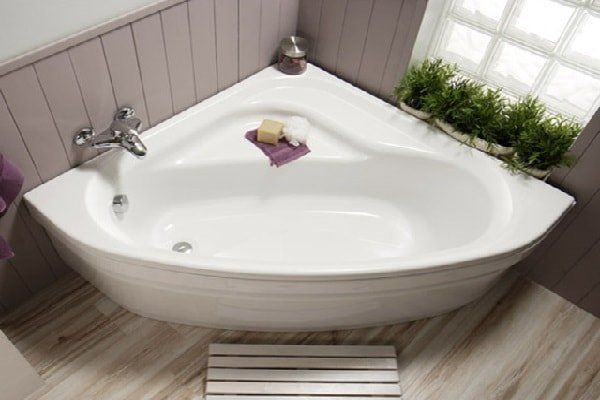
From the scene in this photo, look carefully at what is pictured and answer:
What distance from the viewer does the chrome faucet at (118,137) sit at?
150cm

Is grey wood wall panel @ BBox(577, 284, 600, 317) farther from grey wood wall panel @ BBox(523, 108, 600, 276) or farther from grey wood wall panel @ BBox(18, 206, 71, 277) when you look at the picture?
grey wood wall panel @ BBox(18, 206, 71, 277)

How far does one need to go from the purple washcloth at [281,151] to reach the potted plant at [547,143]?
2.54 ft

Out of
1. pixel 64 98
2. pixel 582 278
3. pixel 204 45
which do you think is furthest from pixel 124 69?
pixel 582 278

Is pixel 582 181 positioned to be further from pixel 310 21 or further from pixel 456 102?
pixel 310 21

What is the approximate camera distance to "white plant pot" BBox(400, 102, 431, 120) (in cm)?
181

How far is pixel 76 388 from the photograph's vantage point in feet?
5.15

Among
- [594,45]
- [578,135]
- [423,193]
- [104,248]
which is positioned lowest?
Result: [423,193]

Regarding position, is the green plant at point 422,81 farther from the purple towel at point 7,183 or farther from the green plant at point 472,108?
the purple towel at point 7,183

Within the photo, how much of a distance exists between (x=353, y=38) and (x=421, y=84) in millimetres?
328

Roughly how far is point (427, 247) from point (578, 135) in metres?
0.65

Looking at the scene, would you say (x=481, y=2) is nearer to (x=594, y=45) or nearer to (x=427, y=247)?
(x=594, y=45)

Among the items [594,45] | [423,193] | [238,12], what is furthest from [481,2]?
[238,12]

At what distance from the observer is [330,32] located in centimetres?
192

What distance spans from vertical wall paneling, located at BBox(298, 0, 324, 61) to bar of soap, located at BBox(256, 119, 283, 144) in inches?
16.6
